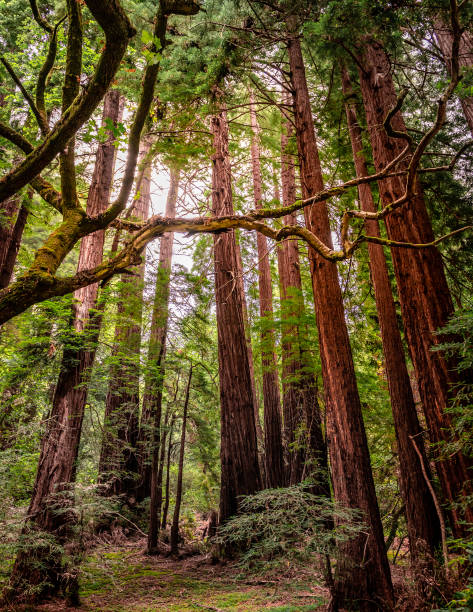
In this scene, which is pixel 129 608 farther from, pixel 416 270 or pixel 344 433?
pixel 416 270

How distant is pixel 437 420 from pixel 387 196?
→ 3.29 meters

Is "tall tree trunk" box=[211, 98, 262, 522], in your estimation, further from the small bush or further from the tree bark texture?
the tree bark texture

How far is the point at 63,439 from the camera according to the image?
5.26 meters

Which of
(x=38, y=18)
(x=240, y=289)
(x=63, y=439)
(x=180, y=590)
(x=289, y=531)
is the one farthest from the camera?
(x=240, y=289)

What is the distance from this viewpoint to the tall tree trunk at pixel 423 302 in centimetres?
416

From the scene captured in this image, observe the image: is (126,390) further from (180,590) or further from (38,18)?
(38,18)

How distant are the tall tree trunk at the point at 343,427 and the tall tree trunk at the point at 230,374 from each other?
1.68 meters

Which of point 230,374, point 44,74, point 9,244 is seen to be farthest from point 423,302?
point 9,244

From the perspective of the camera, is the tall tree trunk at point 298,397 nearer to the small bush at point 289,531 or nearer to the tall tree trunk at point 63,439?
the small bush at point 289,531

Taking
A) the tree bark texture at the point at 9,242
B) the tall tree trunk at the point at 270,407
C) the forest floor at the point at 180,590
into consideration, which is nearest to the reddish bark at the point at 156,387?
the forest floor at the point at 180,590

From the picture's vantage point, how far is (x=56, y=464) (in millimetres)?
5125

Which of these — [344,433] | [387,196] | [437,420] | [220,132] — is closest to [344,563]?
[344,433]

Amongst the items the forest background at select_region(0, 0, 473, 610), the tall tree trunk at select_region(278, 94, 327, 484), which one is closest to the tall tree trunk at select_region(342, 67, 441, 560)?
the forest background at select_region(0, 0, 473, 610)

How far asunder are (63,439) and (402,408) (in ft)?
17.7
